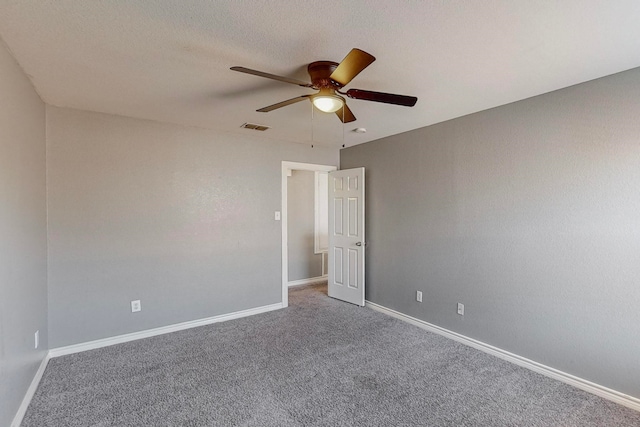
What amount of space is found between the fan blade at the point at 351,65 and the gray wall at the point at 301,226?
381 centimetres

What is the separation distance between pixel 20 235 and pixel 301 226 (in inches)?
158

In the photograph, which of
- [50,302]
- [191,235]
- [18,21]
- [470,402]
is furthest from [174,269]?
[470,402]

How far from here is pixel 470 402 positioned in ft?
7.43

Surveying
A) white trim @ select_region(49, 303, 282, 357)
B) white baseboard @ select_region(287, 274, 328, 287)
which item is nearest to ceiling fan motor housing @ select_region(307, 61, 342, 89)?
white trim @ select_region(49, 303, 282, 357)

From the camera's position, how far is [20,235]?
2145mm

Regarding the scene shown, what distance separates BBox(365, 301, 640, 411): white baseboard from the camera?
2.26 meters

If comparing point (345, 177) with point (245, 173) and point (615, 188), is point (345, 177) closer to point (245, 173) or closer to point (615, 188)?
point (245, 173)

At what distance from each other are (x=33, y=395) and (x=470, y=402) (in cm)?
326

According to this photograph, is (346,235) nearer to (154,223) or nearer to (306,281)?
(306,281)

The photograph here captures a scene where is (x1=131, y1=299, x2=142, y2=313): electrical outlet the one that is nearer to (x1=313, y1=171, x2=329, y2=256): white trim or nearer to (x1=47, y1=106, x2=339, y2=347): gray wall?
(x1=47, y1=106, x2=339, y2=347): gray wall

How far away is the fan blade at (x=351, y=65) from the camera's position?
5.27 ft

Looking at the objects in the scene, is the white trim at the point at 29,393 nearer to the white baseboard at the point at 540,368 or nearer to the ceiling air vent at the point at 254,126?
the ceiling air vent at the point at 254,126

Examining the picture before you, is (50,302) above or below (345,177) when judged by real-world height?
below

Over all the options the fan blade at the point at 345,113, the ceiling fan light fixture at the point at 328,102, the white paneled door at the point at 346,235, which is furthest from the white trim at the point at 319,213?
the ceiling fan light fixture at the point at 328,102
